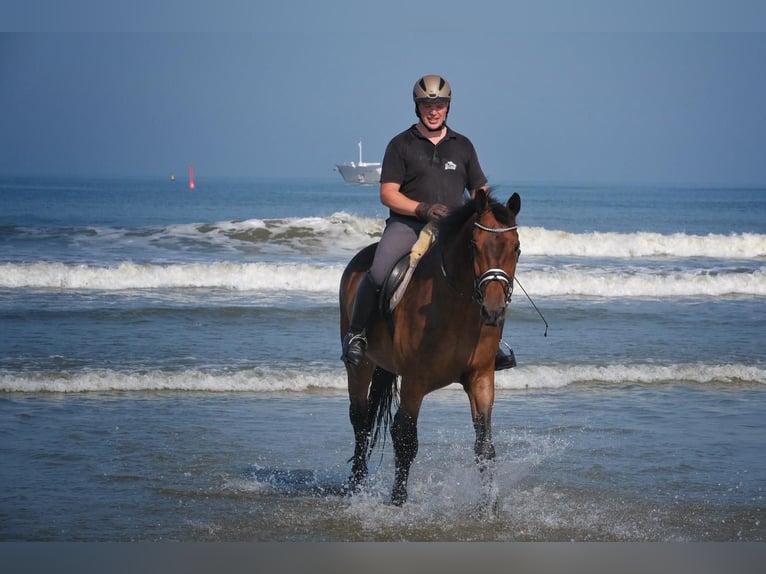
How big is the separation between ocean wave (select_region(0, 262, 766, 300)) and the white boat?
66.3m

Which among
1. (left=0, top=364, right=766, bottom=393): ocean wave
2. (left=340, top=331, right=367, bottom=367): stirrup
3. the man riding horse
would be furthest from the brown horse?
(left=0, top=364, right=766, bottom=393): ocean wave

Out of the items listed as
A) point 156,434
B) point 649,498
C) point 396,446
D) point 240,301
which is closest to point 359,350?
point 396,446

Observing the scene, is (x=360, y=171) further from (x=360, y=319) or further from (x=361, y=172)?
(x=360, y=319)

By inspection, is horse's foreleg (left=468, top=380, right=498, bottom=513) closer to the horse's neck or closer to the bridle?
the horse's neck

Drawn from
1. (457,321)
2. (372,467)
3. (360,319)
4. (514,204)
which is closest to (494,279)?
(514,204)

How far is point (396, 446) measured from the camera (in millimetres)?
5945

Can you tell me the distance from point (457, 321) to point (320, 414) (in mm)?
3787

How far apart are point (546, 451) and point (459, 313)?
2.59 metres

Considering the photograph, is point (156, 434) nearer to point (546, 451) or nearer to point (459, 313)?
point (546, 451)

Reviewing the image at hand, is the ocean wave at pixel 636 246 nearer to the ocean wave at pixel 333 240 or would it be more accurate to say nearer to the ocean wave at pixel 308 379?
the ocean wave at pixel 333 240

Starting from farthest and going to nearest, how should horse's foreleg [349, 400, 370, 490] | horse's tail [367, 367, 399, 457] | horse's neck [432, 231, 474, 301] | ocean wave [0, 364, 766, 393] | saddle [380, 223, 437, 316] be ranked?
1. ocean wave [0, 364, 766, 393]
2. horse's tail [367, 367, 399, 457]
3. horse's foreleg [349, 400, 370, 490]
4. saddle [380, 223, 437, 316]
5. horse's neck [432, 231, 474, 301]

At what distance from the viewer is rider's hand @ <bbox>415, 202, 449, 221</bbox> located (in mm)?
5568

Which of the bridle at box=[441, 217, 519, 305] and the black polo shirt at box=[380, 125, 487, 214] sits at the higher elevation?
the black polo shirt at box=[380, 125, 487, 214]

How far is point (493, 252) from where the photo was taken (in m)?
4.97
